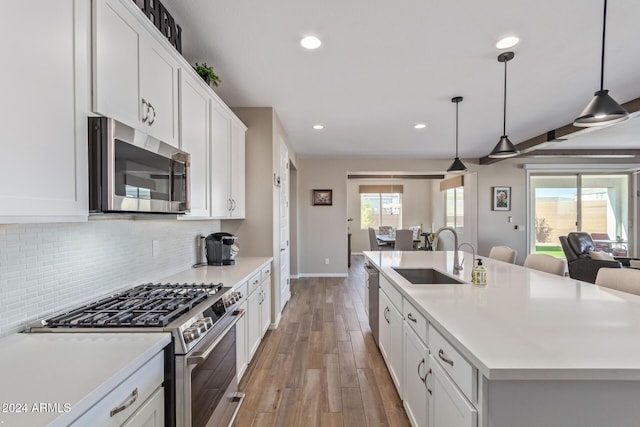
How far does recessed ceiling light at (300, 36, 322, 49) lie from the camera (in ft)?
6.82

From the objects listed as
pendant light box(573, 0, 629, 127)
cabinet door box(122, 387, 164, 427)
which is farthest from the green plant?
pendant light box(573, 0, 629, 127)

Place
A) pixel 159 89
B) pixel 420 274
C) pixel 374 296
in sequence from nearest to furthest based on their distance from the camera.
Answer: pixel 159 89
pixel 420 274
pixel 374 296

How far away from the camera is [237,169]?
3.04 m

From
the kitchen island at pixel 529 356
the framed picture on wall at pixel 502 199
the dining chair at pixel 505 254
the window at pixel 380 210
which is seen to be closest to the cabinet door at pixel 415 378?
the kitchen island at pixel 529 356

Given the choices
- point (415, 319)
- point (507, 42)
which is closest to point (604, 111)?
point (507, 42)

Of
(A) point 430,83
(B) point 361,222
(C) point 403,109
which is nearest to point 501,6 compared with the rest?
(A) point 430,83

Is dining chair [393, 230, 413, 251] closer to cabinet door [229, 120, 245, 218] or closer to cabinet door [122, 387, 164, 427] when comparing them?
cabinet door [229, 120, 245, 218]

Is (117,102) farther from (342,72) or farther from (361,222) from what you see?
(361,222)

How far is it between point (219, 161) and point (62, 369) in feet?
6.26

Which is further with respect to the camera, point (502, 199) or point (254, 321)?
point (502, 199)

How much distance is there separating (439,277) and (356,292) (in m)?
2.71

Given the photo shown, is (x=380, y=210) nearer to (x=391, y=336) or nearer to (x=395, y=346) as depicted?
(x=391, y=336)

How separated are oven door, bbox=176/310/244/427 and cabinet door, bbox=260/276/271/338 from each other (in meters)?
0.90

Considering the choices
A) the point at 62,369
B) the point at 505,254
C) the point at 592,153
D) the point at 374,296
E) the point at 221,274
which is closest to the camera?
the point at 62,369
